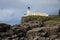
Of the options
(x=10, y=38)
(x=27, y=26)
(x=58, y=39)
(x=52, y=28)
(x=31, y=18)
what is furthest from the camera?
(x=31, y=18)

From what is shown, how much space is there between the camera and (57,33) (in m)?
41.5

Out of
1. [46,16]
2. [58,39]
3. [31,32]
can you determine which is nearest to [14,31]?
[31,32]

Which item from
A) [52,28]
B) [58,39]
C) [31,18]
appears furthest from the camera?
[31,18]

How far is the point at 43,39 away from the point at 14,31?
381 inches

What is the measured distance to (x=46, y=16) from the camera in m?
65.9

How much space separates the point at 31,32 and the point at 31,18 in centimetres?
2007

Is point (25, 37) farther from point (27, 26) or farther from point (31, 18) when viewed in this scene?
point (31, 18)

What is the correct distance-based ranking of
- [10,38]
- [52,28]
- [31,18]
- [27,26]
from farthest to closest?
[31,18] < [27,26] < [10,38] < [52,28]

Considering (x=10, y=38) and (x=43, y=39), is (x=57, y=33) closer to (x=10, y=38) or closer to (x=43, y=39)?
(x=43, y=39)

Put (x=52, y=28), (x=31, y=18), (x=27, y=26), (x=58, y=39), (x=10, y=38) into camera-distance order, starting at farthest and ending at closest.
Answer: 1. (x=31, y=18)
2. (x=27, y=26)
3. (x=10, y=38)
4. (x=52, y=28)
5. (x=58, y=39)

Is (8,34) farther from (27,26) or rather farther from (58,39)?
(58,39)

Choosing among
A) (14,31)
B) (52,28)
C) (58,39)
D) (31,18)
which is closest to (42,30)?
(52,28)

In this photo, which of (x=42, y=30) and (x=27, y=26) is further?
(x=27, y=26)

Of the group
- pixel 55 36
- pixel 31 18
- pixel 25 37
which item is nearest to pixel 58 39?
pixel 55 36
